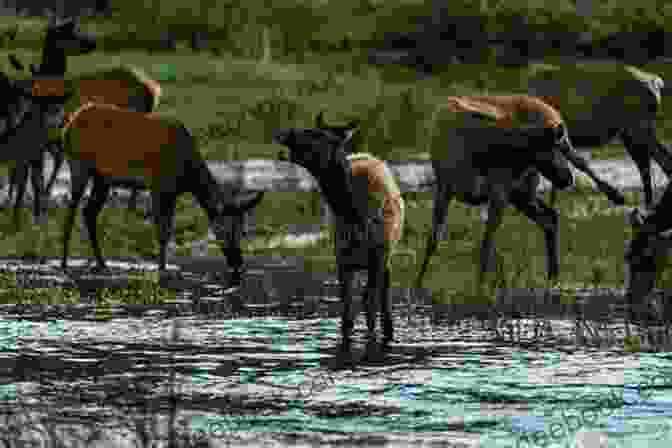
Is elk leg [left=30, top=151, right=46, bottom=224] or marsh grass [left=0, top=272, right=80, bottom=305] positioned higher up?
marsh grass [left=0, top=272, right=80, bottom=305]

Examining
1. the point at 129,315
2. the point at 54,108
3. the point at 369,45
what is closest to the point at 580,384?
the point at 129,315

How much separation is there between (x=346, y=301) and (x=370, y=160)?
1138 mm

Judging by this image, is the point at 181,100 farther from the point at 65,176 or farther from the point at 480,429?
the point at 480,429

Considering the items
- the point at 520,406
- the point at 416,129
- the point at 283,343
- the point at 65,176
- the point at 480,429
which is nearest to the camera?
the point at 480,429

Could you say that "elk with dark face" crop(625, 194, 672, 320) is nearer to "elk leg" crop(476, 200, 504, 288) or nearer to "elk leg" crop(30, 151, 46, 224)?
"elk leg" crop(476, 200, 504, 288)

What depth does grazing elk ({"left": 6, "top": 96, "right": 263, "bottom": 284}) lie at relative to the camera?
18.8 meters

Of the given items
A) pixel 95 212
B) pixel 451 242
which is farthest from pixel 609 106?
pixel 95 212

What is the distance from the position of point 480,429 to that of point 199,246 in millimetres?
10991

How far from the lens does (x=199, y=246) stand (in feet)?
70.8

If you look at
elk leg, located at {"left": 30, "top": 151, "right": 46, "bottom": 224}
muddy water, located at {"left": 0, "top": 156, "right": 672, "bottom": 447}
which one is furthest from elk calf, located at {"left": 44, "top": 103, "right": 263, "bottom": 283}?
elk leg, located at {"left": 30, "top": 151, "right": 46, "bottom": 224}

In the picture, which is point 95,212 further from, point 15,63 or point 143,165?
point 15,63

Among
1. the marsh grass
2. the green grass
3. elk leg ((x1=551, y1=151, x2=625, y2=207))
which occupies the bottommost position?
the green grass

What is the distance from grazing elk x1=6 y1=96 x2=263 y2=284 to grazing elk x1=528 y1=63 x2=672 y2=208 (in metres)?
5.29

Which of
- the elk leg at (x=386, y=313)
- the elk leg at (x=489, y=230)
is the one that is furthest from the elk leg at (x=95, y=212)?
the elk leg at (x=386, y=313)
